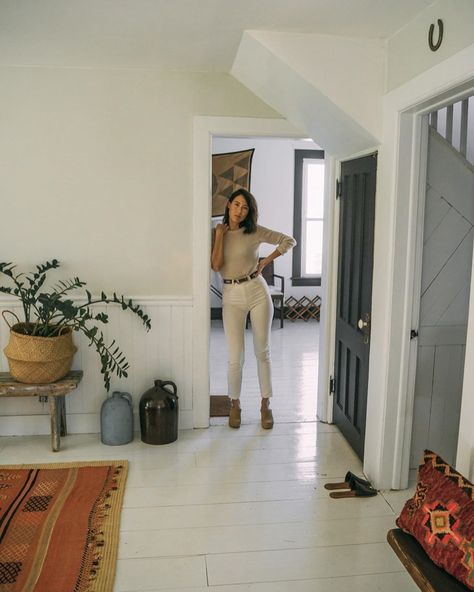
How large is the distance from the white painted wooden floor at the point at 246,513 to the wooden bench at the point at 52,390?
161 mm

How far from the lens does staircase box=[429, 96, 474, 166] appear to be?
343cm

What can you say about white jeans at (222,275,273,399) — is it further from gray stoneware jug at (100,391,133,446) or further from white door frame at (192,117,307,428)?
gray stoneware jug at (100,391,133,446)

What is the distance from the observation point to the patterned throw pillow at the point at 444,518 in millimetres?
1733

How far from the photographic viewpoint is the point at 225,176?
25.2 ft

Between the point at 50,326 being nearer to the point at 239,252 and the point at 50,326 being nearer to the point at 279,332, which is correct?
the point at 239,252

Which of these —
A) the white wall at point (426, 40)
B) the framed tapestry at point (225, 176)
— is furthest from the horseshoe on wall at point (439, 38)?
the framed tapestry at point (225, 176)

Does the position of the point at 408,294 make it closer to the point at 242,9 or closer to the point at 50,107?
the point at 242,9

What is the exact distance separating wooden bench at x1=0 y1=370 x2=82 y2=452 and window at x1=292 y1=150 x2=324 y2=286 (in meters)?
5.02

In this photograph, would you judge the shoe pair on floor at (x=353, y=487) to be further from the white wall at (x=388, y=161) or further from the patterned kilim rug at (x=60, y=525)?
the patterned kilim rug at (x=60, y=525)

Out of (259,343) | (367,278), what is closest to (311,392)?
(259,343)

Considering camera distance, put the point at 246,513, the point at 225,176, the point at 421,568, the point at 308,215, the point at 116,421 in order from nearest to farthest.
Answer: the point at 421,568
the point at 246,513
the point at 116,421
the point at 225,176
the point at 308,215

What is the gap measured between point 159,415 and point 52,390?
2.28ft

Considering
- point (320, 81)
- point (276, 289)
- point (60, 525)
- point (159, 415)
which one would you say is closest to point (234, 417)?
point (159, 415)

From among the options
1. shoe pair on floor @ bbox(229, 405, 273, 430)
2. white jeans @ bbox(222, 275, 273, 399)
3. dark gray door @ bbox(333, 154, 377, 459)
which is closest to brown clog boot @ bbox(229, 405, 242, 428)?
shoe pair on floor @ bbox(229, 405, 273, 430)
